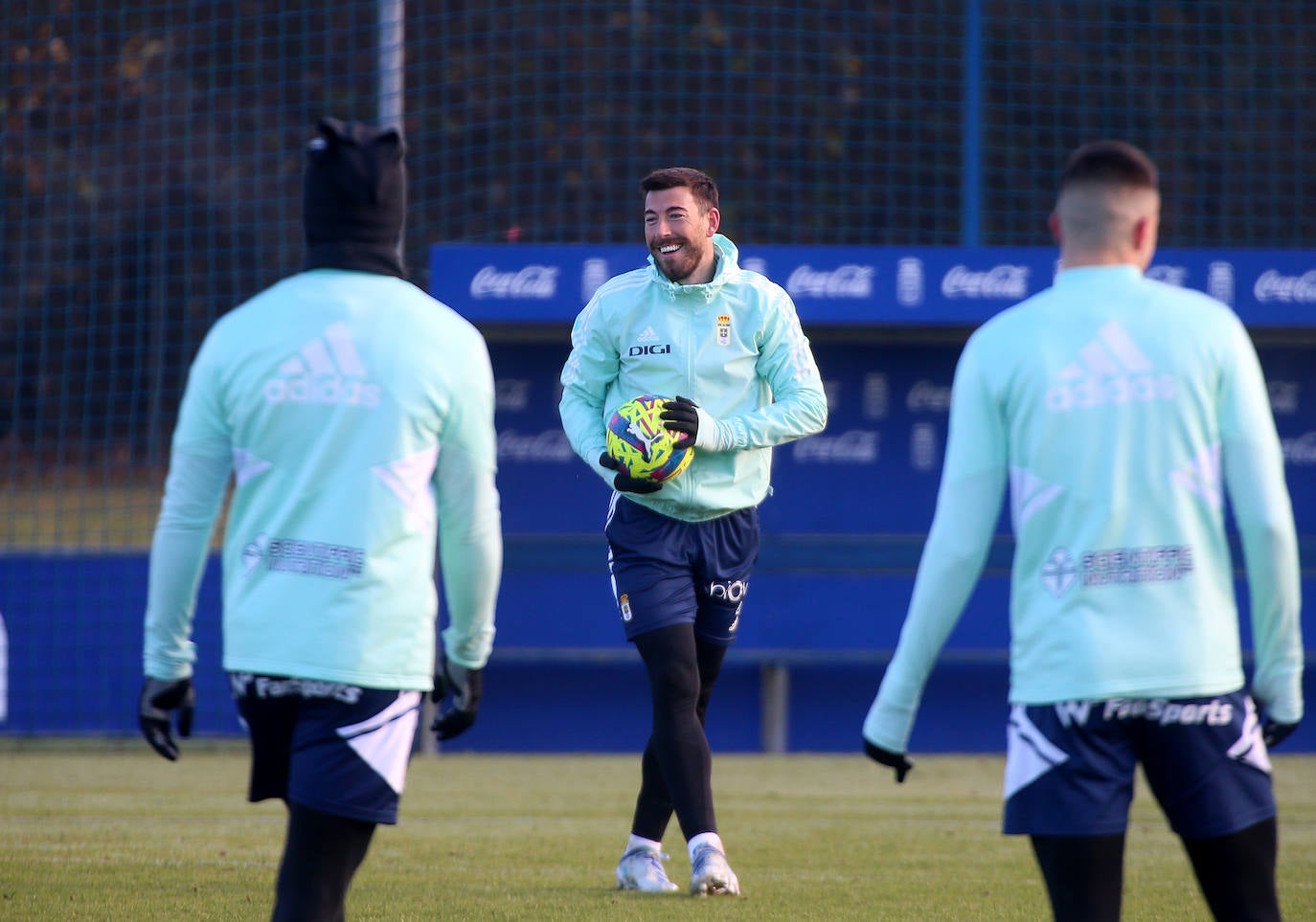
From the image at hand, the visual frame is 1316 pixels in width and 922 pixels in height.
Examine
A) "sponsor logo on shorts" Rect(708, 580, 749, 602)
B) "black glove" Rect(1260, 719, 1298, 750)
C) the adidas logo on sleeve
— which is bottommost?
"sponsor logo on shorts" Rect(708, 580, 749, 602)

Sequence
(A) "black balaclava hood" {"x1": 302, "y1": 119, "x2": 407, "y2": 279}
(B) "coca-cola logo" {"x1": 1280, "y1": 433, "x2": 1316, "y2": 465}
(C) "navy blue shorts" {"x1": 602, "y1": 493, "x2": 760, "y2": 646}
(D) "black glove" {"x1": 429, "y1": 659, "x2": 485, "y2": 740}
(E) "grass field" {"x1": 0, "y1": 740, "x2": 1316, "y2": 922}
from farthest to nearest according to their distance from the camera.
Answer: (B) "coca-cola logo" {"x1": 1280, "y1": 433, "x2": 1316, "y2": 465} < (C) "navy blue shorts" {"x1": 602, "y1": 493, "x2": 760, "y2": 646} < (E) "grass field" {"x1": 0, "y1": 740, "x2": 1316, "y2": 922} < (D) "black glove" {"x1": 429, "y1": 659, "x2": 485, "y2": 740} < (A) "black balaclava hood" {"x1": 302, "y1": 119, "x2": 407, "y2": 279}

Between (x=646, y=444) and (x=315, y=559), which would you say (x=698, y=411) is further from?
(x=315, y=559)

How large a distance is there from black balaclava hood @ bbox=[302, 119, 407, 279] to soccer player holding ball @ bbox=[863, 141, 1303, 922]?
3.86ft

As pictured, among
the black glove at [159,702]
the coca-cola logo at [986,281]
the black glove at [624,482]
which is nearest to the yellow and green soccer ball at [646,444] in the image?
the black glove at [624,482]

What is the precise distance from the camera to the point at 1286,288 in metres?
10.4

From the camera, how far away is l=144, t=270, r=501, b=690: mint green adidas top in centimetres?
336

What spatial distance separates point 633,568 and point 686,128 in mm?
15283

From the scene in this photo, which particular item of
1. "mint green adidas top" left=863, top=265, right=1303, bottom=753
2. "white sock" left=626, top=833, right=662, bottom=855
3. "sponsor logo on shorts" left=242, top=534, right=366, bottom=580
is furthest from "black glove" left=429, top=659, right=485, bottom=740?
"white sock" left=626, top=833, right=662, bottom=855

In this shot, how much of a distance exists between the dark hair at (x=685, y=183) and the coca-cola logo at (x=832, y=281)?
4.61 m

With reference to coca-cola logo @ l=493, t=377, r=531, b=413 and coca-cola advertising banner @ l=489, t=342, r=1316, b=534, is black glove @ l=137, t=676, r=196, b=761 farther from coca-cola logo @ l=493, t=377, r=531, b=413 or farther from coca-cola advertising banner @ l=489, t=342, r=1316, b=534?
coca-cola logo @ l=493, t=377, r=531, b=413

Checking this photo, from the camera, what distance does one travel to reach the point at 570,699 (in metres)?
11.0

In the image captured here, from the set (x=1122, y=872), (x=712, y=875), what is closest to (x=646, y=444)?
(x=712, y=875)

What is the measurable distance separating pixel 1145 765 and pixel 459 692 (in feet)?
4.39

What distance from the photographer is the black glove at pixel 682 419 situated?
5.42 meters
